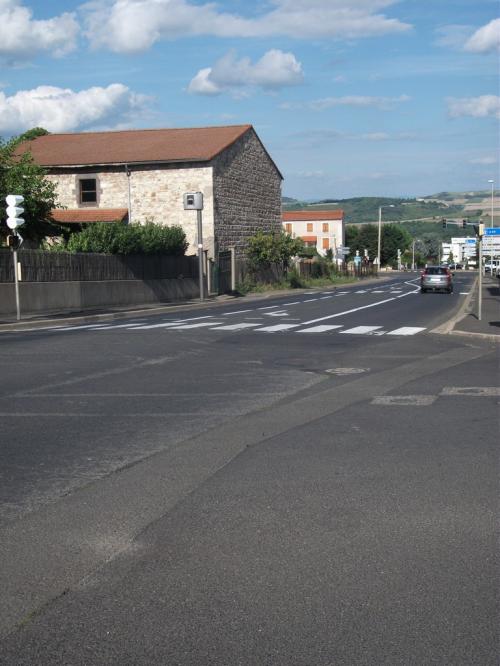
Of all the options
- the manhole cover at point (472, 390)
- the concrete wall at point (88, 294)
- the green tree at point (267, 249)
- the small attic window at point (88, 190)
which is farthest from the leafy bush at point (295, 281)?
the manhole cover at point (472, 390)

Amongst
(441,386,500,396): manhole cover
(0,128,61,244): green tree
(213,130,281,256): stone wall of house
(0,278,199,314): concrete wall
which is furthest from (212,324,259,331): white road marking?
(213,130,281,256): stone wall of house

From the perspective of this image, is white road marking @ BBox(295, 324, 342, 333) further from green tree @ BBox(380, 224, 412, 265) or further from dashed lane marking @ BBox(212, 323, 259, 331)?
green tree @ BBox(380, 224, 412, 265)

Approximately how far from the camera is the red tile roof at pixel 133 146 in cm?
5044

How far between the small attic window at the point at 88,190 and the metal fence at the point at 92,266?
452 inches

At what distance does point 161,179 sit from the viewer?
50125mm

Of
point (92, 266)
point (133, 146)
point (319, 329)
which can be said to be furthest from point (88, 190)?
point (319, 329)

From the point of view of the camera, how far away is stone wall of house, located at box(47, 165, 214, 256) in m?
49.8

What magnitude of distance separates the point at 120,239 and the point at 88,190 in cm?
1671

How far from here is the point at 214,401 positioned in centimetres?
1048

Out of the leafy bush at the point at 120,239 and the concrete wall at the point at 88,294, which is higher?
the leafy bush at the point at 120,239

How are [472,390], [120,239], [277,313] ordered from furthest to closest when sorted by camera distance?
[120,239], [277,313], [472,390]

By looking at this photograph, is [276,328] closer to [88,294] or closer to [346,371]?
[346,371]

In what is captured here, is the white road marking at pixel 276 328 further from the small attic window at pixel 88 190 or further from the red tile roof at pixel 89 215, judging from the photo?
the small attic window at pixel 88 190

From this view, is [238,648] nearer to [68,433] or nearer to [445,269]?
[68,433]
